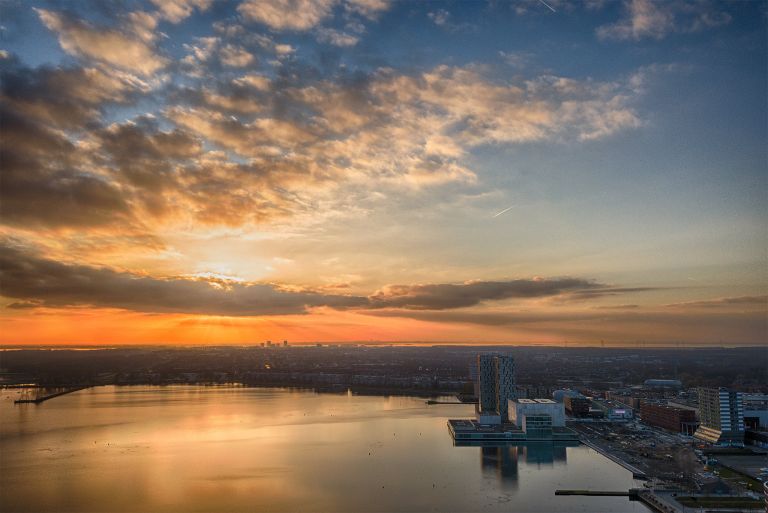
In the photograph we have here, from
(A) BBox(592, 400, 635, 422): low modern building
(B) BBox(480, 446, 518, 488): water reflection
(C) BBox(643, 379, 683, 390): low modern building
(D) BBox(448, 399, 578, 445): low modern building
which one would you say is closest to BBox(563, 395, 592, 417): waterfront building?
(A) BBox(592, 400, 635, 422): low modern building

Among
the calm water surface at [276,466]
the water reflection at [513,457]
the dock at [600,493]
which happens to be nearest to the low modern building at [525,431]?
the water reflection at [513,457]

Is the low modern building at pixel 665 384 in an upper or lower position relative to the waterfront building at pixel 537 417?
lower

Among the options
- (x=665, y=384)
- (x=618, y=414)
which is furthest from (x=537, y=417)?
(x=665, y=384)

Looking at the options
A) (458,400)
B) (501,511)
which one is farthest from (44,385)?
(501,511)

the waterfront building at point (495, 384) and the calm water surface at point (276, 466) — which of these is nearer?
the calm water surface at point (276, 466)

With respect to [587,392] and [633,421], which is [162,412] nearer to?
[633,421]

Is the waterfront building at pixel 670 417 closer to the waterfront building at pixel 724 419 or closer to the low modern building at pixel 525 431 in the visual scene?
the waterfront building at pixel 724 419

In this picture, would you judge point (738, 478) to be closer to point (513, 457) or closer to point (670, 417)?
point (513, 457)
